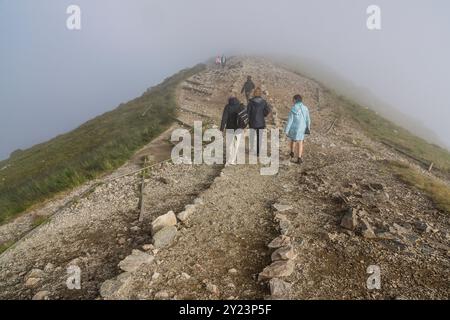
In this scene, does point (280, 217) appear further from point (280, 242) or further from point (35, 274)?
point (35, 274)

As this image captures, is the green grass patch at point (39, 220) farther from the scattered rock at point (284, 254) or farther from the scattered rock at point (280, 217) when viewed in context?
the scattered rock at point (284, 254)

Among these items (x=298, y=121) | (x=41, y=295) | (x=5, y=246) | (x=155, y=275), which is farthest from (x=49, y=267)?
(x=298, y=121)

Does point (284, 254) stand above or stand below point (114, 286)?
above

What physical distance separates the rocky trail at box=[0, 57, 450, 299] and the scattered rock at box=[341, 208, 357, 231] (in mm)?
29

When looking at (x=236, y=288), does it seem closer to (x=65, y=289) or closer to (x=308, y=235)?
(x=308, y=235)

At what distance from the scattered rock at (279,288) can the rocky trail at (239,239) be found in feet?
0.07

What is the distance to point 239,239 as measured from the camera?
8750mm

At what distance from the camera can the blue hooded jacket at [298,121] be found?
13.2m

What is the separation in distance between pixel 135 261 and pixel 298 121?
8.00m

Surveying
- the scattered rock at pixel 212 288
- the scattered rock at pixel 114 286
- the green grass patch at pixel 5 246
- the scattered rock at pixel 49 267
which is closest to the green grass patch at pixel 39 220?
the green grass patch at pixel 5 246

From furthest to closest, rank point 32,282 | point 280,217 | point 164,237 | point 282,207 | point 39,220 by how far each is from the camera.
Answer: point 39,220, point 282,207, point 280,217, point 164,237, point 32,282

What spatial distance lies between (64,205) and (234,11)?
192 m

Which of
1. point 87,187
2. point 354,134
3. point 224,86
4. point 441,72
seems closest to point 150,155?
point 87,187

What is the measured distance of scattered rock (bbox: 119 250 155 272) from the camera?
24.6 feet
